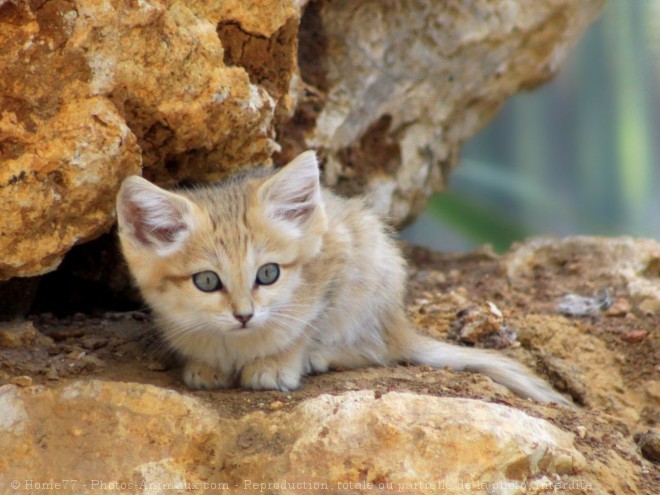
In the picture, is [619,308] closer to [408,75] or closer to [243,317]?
[408,75]

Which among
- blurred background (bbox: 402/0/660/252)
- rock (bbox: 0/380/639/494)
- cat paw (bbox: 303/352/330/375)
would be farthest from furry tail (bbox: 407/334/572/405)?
blurred background (bbox: 402/0/660/252)

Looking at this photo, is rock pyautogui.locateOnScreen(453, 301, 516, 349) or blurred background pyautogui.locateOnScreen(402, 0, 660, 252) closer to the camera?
rock pyautogui.locateOnScreen(453, 301, 516, 349)

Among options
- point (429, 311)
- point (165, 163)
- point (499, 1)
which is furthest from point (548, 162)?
point (165, 163)

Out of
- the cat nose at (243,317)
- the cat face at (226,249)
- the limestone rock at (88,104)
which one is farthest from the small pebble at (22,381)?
the cat nose at (243,317)

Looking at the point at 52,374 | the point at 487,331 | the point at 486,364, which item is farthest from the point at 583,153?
the point at 52,374

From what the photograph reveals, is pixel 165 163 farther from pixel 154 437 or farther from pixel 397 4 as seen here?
pixel 397 4

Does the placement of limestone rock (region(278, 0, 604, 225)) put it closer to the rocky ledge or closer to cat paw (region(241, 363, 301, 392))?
cat paw (region(241, 363, 301, 392))
